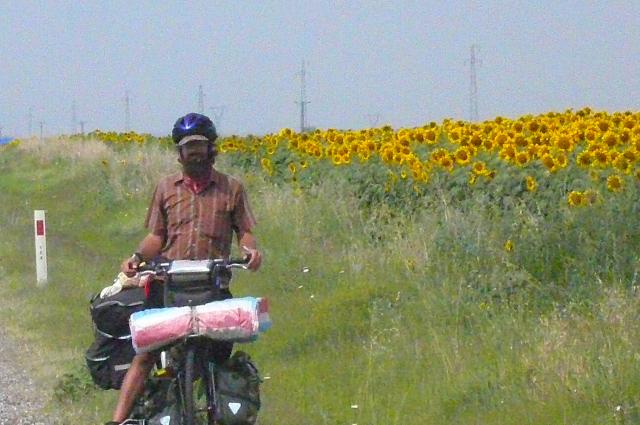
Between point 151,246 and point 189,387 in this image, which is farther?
point 151,246

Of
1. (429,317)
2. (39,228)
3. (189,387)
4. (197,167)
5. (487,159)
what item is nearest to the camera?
(189,387)

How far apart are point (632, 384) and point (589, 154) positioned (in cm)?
381

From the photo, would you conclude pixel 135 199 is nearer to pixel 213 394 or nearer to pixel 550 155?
pixel 550 155

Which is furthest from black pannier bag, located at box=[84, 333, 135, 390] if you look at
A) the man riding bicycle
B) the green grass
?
the green grass

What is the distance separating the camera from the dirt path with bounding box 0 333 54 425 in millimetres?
8500

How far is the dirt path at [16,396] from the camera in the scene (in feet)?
27.9

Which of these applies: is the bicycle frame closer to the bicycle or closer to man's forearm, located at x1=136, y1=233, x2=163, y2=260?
the bicycle

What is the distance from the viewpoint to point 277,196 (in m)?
16.5

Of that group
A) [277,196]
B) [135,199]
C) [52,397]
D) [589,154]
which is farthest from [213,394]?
[135,199]

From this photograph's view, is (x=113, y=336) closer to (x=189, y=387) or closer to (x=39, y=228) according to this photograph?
(x=189, y=387)

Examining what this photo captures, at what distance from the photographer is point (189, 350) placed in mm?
5926

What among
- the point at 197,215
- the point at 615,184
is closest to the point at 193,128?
the point at 197,215

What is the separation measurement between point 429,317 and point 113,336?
3.45 meters

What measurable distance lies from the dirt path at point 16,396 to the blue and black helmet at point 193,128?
2.87 m
